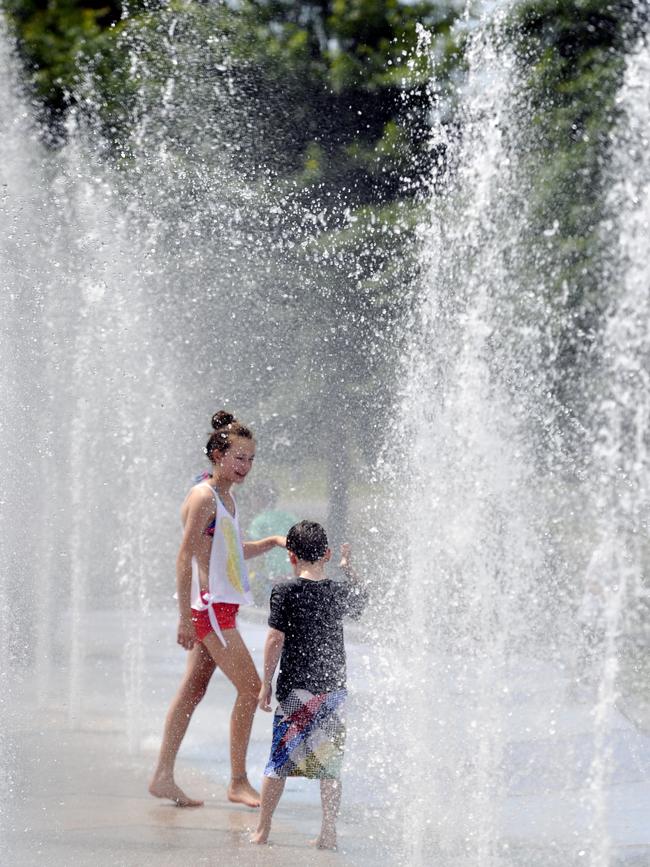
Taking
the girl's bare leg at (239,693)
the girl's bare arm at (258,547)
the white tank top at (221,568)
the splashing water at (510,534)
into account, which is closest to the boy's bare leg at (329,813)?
the splashing water at (510,534)

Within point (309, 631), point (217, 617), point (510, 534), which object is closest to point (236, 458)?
point (217, 617)

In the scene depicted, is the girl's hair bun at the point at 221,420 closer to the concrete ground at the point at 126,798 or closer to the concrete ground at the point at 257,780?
the concrete ground at the point at 257,780

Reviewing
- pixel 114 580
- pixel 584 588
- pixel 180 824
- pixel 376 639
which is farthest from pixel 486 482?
pixel 114 580

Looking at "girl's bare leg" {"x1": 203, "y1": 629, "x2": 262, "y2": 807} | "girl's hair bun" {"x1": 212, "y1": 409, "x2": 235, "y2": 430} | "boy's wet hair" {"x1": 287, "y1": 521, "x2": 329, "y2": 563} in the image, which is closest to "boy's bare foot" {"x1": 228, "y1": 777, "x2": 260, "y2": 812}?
"girl's bare leg" {"x1": 203, "y1": 629, "x2": 262, "y2": 807}

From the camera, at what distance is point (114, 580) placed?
1062 centimetres

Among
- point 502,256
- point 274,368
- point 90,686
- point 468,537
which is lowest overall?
point 90,686

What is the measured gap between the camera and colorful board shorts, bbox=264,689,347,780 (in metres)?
3.69

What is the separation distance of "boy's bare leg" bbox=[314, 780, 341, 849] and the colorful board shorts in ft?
0.09

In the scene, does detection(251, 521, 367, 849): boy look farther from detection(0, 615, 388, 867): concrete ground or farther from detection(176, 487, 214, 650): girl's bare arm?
detection(176, 487, 214, 650): girl's bare arm

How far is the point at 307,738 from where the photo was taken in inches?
146

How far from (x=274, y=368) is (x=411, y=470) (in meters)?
5.77

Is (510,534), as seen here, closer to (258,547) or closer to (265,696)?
(258,547)

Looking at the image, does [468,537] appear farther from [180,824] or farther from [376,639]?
[180,824]

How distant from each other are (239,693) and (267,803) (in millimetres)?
498
